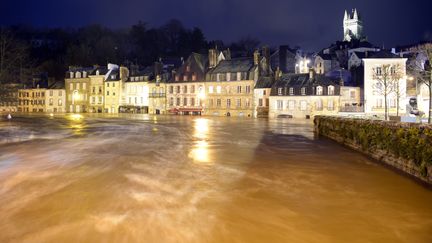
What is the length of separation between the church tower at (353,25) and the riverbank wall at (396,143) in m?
142

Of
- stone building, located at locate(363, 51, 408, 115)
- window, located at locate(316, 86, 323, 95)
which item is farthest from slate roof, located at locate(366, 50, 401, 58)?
window, located at locate(316, 86, 323, 95)

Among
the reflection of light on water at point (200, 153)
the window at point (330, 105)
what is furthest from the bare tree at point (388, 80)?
the reflection of light on water at point (200, 153)

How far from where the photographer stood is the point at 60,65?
330 ft

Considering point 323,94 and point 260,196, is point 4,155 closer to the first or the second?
point 260,196

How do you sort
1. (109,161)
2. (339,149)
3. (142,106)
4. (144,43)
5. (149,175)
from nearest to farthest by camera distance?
(149,175), (109,161), (339,149), (142,106), (144,43)

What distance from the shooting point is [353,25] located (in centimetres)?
15025

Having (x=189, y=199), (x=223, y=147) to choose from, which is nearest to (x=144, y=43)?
(x=223, y=147)

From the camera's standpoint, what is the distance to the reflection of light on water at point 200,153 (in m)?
14.5

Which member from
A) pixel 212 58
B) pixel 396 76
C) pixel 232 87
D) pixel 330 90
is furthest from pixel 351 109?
pixel 212 58

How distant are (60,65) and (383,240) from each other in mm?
106976

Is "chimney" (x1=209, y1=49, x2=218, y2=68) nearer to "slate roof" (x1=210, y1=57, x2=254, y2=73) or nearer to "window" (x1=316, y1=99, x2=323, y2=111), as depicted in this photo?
"slate roof" (x1=210, y1=57, x2=254, y2=73)

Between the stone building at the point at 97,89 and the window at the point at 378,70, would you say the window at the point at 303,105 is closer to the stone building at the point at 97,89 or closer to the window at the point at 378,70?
the window at the point at 378,70

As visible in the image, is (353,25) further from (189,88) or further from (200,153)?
(200,153)

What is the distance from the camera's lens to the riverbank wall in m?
10.7
